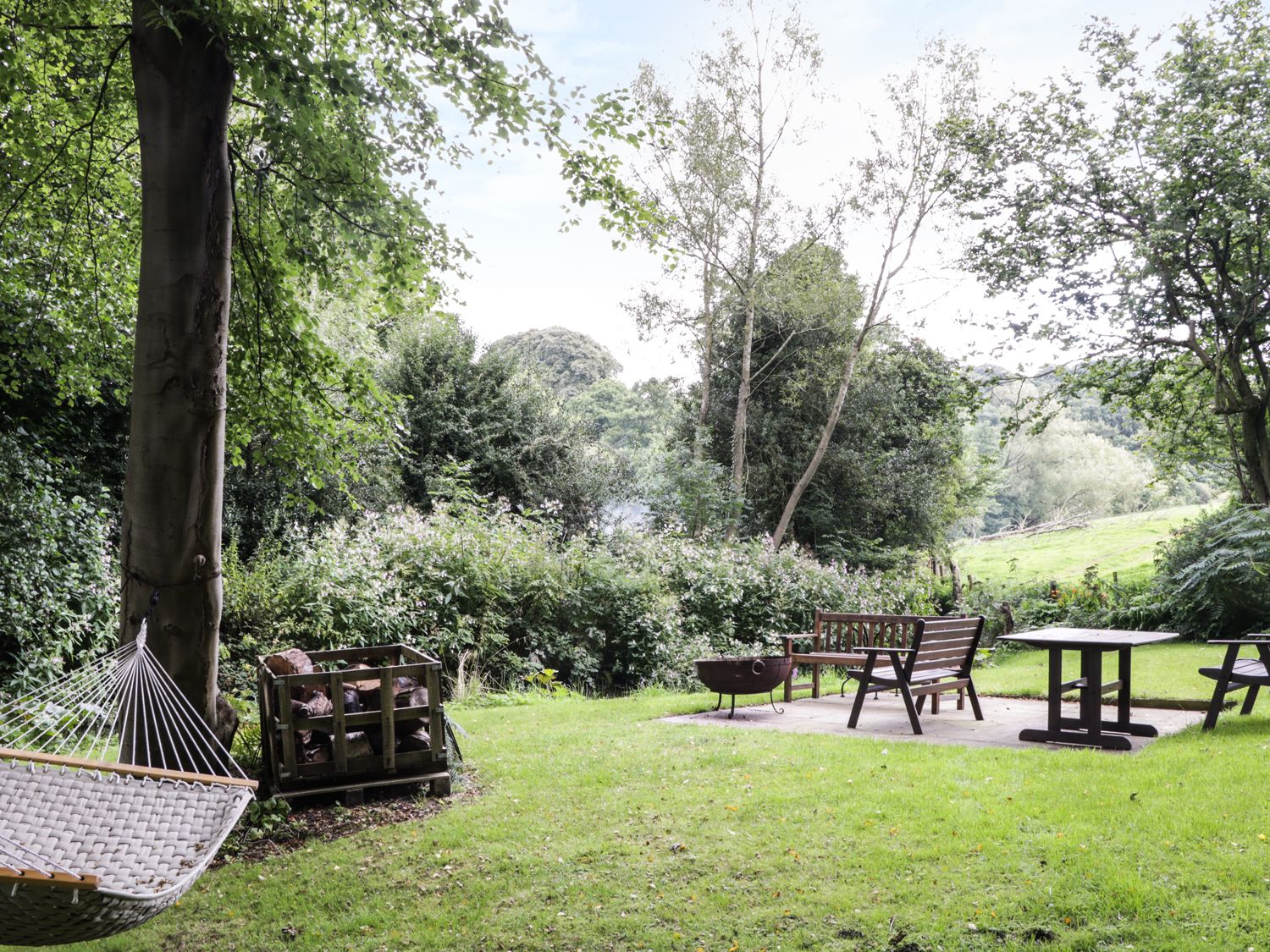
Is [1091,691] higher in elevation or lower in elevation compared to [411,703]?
higher

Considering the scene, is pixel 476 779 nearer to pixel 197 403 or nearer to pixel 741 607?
pixel 197 403

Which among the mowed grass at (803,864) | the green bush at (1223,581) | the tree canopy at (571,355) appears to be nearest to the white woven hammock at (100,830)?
the mowed grass at (803,864)

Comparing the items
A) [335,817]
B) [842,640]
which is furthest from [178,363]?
[842,640]

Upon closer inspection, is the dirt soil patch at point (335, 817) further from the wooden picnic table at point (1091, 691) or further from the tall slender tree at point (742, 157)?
the tall slender tree at point (742, 157)

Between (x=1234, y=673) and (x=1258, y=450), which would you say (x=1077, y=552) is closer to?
(x=1258, y=450)

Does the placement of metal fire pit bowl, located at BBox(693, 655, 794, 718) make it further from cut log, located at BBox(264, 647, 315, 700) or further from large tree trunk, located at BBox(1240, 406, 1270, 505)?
large tree trunk, located at BBox(1240, 406, 1270, 505)

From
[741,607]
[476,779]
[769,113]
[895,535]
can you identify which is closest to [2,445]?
[476,779]

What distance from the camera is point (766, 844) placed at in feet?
13.6

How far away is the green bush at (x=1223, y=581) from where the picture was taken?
10977 mm

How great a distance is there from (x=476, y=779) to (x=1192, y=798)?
156 inches

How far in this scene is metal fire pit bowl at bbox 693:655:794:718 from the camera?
7.16 meters

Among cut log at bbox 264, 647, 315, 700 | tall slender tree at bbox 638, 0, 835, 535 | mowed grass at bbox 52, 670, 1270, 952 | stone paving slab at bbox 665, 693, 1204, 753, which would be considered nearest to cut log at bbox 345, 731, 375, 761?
cut log at bbox 264, 647, 315, 700

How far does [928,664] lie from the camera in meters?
6.75

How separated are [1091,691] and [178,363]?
19.4 feet
